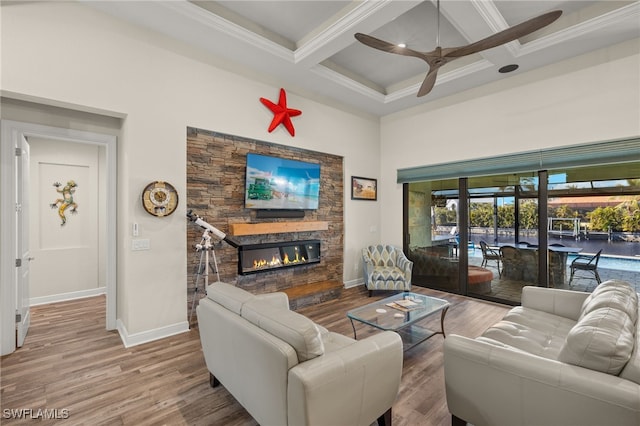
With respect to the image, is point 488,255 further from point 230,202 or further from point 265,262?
point 230,202

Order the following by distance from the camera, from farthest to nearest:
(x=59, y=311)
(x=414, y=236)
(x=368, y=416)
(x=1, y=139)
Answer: (x=414, y=236), (x=59, y=311), (x=1, y=139), (x=368, y=416)

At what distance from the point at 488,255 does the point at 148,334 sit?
4.98 meters

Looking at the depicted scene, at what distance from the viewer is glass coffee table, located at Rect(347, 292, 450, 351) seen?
2.79 meters

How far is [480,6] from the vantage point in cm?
284

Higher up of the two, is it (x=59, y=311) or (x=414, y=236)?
(x=414, y=236)

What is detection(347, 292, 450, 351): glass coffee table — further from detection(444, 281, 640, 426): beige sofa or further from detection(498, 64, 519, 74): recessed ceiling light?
detection(498, 64, 519, 74): recessed ceiling light

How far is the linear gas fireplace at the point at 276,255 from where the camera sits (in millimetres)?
4008

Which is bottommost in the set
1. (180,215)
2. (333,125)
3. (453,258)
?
(453,258)

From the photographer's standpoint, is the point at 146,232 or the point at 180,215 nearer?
the point at 146,232

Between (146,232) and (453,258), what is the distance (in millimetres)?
4723

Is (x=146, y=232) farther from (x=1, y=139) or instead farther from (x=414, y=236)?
(x=414, y=236)

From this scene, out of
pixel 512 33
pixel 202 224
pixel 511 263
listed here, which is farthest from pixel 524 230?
pixel 202 224

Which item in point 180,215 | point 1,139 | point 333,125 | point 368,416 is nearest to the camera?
point 368,416

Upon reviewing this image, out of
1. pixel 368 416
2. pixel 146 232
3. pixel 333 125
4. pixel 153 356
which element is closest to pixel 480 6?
pixel 333 125
